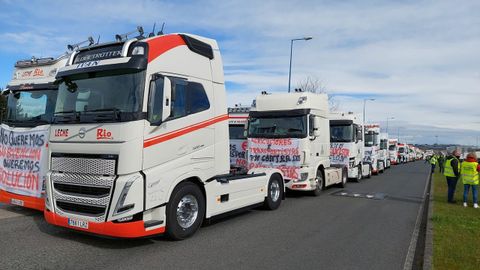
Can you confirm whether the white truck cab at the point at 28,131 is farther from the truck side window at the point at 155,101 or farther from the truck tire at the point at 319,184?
the truck tire at the point at 319,184

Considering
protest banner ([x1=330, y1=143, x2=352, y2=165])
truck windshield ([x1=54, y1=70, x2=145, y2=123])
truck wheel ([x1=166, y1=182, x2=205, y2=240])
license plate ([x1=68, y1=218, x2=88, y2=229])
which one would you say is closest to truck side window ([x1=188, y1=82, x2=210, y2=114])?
truck windshield ([x1=54, y1=70, x2=145, y2=123])

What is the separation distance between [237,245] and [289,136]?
6121 mm

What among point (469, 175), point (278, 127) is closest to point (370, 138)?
point (469, 175)

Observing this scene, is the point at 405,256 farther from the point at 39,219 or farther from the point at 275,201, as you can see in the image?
the point at 39,219

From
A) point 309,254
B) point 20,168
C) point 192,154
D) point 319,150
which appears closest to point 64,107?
point 192,154

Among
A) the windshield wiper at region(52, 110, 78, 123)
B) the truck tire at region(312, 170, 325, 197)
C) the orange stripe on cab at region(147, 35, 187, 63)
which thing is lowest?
the truck tire at region(312, 170, 325, 197)

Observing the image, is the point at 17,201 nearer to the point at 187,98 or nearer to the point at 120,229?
the point at 120,229

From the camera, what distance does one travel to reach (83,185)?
A: 660cm

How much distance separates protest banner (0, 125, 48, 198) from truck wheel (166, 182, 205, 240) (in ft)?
10.1

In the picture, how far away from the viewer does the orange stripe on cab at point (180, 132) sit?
6582 mm

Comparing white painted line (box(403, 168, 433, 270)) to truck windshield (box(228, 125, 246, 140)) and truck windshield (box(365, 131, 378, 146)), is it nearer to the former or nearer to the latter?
truck windshield (box(228, 125, 246, 140))

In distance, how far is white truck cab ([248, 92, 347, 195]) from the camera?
499 inches

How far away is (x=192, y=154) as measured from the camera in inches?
295

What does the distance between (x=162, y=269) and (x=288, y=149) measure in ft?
24.7
